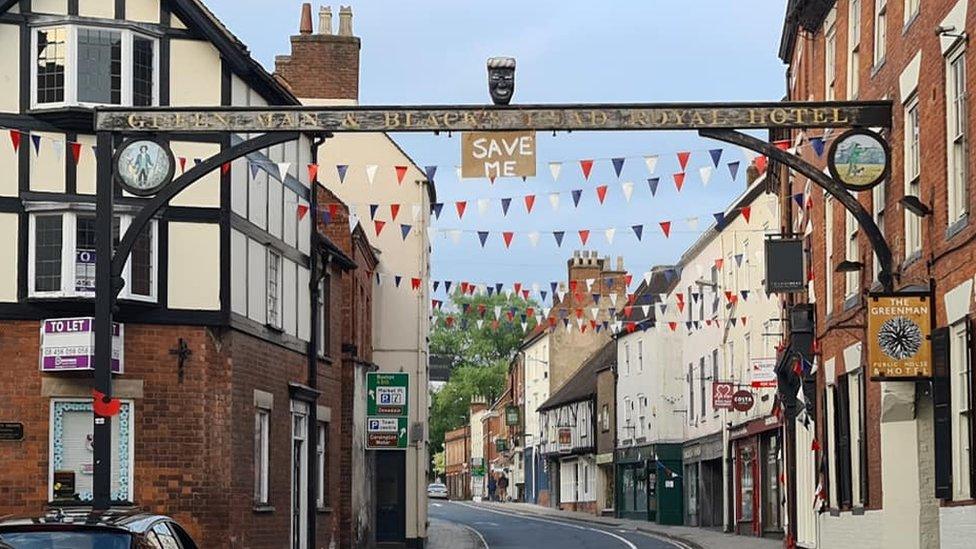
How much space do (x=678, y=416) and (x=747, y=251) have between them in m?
15.9

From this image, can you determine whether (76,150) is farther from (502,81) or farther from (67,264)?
(502,81)

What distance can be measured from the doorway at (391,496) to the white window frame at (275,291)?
13.7 metres

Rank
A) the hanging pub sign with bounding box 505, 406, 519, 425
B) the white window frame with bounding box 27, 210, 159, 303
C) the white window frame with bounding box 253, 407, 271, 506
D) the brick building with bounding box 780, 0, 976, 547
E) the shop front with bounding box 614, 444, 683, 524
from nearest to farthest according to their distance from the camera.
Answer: the brick building with bounding box 780, 0, 976, 547 < the white window frame with bounding box 27, 210, 159, 303 < the white window frame with bounding box 253, 407, 271, 506 < the shop front with bounding box 614, 444, 683, 524 < the hanging pub sign with bounding box 505, 406, 519, 425

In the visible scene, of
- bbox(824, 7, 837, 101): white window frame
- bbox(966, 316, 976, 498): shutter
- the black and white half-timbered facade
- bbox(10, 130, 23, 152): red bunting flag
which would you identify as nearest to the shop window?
the black and white half-timbered facade

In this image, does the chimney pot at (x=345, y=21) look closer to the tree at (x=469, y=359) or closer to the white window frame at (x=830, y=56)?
the white window frame at (x=830, y=56)

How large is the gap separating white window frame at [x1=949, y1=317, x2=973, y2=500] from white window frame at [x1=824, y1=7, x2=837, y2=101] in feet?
30.7

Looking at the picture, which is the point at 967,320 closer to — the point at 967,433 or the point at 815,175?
the point at 967,433

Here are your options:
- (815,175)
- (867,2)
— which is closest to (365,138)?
(867,2)

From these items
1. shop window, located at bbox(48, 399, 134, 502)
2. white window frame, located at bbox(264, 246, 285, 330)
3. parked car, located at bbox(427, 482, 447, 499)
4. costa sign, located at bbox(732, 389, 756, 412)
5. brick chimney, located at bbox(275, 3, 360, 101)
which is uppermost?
brick chimney, located at bbox(275, 3, 360, 101)

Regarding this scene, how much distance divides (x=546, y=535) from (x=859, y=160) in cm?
3049

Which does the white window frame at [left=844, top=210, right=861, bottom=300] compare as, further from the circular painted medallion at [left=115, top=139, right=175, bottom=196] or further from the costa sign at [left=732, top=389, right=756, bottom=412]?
the costa sign at [left=732, top=389, right=756, bottom=412]

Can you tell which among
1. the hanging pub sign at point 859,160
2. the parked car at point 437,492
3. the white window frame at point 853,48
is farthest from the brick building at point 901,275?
the parked car at point 437,492

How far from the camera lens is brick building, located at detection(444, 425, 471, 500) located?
122500 mm

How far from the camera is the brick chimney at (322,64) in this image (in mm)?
42281
